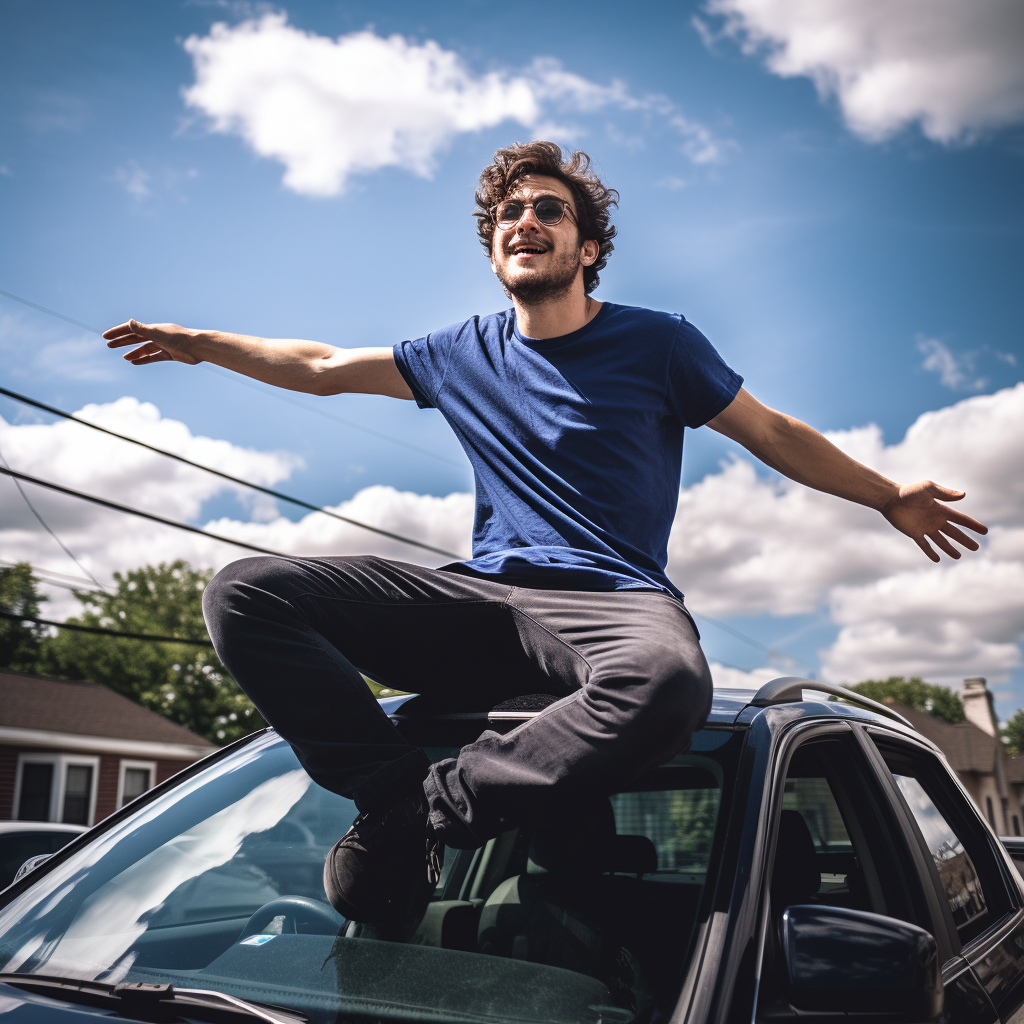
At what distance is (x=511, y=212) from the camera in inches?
111

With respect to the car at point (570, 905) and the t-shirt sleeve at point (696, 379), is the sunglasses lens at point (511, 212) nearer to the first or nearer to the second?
the t-shirt sleeve at point (696, 379)

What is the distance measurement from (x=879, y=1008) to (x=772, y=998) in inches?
6.1

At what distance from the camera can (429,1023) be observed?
151 cm

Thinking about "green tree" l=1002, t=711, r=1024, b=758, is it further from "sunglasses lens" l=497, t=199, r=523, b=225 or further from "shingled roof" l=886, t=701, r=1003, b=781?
"sunglasses lens" l=497, t=199, r=523, b=225

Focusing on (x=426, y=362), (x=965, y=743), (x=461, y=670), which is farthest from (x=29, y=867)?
(x=965, y=743)

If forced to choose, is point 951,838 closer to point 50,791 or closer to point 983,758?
point 50,791

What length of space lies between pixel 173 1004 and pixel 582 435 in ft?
4.75

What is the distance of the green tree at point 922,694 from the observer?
96981mm

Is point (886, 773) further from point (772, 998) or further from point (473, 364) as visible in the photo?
point (473, 364)

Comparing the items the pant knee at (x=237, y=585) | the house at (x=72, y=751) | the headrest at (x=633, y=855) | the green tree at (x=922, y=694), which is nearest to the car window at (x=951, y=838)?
the headrest at (x=633, y=855)

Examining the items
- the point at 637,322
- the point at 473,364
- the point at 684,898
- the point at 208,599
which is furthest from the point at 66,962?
the point at 637,322

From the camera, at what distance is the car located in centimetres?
153

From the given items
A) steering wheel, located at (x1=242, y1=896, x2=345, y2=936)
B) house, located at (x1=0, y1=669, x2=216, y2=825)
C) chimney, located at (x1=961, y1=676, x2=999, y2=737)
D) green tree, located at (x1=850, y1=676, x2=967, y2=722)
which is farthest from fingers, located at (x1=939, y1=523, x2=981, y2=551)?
green tree, located at (x1=850, y1=676, x2=967, y2=722)

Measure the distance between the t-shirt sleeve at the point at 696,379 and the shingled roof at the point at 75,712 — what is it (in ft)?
96.7
